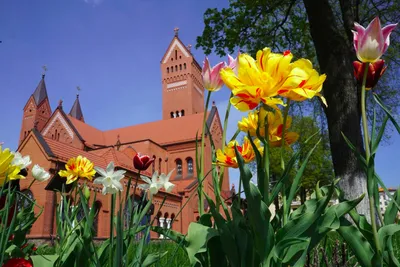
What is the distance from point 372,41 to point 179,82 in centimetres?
4142

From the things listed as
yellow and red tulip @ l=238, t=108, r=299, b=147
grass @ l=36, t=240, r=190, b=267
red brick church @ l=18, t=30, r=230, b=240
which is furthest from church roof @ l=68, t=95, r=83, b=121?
yellow and red tulip @ l=238, t=108, r=299, b=147

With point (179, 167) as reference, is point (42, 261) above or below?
below

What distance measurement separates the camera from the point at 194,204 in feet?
95.0

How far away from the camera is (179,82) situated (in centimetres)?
4197

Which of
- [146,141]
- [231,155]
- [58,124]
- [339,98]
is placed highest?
[58,124]

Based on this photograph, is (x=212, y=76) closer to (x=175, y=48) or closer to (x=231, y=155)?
(x=231, y=155)

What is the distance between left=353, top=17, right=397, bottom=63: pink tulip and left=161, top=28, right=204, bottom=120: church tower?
3903cm

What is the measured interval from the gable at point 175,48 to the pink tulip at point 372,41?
141ft

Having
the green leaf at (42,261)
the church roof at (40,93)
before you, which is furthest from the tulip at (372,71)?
the church roof at (40,93)

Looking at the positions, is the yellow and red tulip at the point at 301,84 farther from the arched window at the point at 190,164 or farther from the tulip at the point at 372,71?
the arched window at the point at 190,164

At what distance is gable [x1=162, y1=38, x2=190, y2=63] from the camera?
1711 inches

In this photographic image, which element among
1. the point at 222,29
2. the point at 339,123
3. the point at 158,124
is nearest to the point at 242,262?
the point at 339,123

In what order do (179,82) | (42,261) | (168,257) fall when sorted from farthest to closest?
(179,82) → (168,257) → (42,261)

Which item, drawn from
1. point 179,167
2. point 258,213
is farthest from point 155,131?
point 258,213
